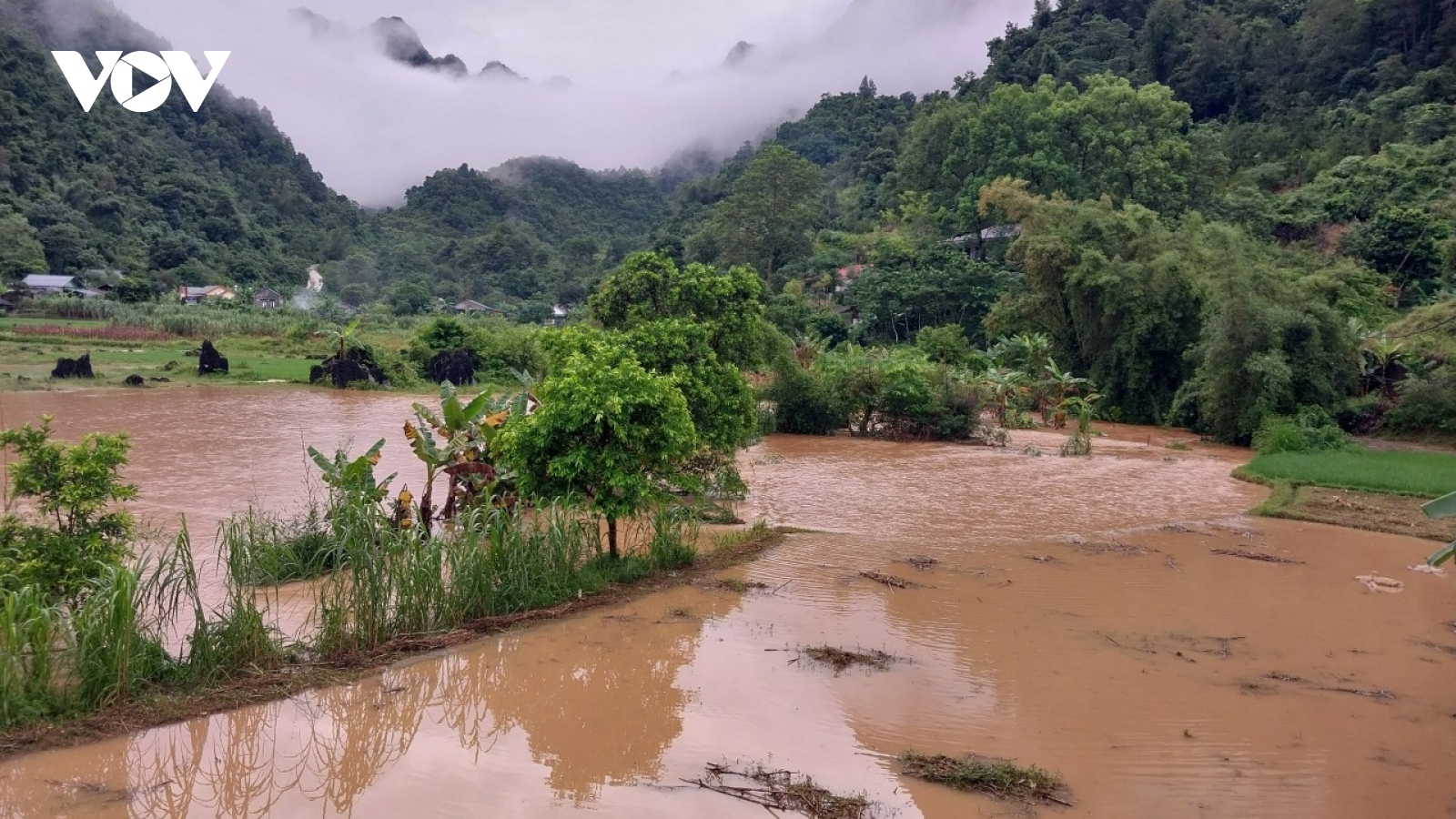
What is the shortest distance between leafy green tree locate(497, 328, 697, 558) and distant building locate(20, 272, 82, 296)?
1813 inches

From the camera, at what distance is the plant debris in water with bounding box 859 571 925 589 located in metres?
9.23

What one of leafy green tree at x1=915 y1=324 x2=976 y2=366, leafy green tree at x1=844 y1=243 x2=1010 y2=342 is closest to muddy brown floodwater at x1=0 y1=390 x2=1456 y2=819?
leafy green tree at x1=915 y1=324 x2=976 y2=366

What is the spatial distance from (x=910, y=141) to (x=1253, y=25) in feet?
64.8

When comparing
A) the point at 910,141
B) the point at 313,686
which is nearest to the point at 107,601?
the point at 313,686

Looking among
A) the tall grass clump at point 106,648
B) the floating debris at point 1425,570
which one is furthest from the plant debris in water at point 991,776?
the floating debris at point 1425,570

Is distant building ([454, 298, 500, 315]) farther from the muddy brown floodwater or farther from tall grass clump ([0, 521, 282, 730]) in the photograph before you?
tall grass clump ([0, 521, 282, 730])

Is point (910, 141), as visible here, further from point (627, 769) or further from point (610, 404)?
Result: point (627, 769)

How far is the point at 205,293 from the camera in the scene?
54.7 metres

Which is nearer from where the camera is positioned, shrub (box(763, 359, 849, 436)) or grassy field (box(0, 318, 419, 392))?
shrub (box(763, 359, 849, 436))

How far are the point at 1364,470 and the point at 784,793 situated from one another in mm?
14524

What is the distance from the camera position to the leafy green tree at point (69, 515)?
6145 millimetres

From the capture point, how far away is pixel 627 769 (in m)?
5.31

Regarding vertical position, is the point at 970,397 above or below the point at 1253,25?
below

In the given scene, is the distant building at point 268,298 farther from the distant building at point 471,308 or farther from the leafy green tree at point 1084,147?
the leafy green tree at point 1084,147
